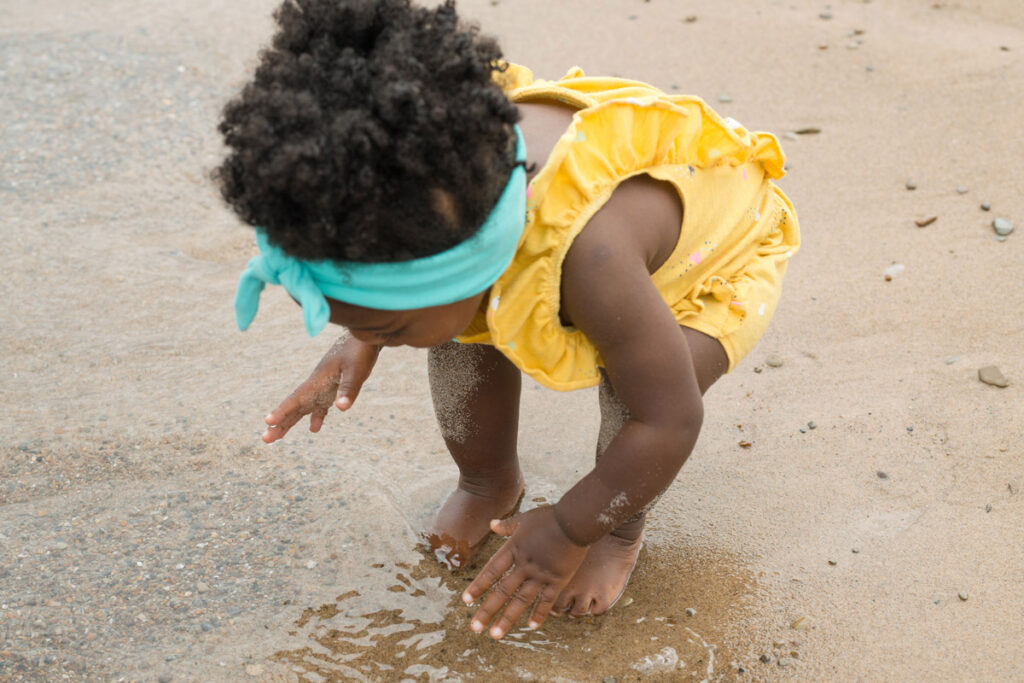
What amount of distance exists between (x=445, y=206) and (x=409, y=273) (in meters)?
0.12

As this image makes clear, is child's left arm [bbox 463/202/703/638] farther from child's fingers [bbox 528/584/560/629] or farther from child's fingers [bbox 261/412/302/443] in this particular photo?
child's fingers [bbox 261/412/302/443]

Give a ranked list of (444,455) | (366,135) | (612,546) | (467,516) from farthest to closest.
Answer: (444,455) → (467,516) → (612,546) → (366,135)

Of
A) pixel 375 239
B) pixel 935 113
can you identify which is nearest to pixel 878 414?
pixel 375 239

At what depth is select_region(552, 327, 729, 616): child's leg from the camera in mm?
1887

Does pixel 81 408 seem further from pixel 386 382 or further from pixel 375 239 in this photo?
pixel 375 239

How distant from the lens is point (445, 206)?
1.45 metres

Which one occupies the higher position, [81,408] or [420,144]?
[420,144]

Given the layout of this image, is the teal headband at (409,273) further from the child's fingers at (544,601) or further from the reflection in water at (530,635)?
the reflection in water at (530,635)

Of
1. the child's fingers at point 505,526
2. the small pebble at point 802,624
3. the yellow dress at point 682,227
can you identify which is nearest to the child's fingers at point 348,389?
the yellow dress at point 682,227

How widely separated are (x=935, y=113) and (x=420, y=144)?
121 inches

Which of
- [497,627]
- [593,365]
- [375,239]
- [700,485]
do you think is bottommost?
[700,485]

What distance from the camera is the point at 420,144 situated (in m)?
1.39

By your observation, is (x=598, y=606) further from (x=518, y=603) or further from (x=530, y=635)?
(x=518, y=603)

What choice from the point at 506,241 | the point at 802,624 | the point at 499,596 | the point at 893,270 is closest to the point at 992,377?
the point at 893,270
